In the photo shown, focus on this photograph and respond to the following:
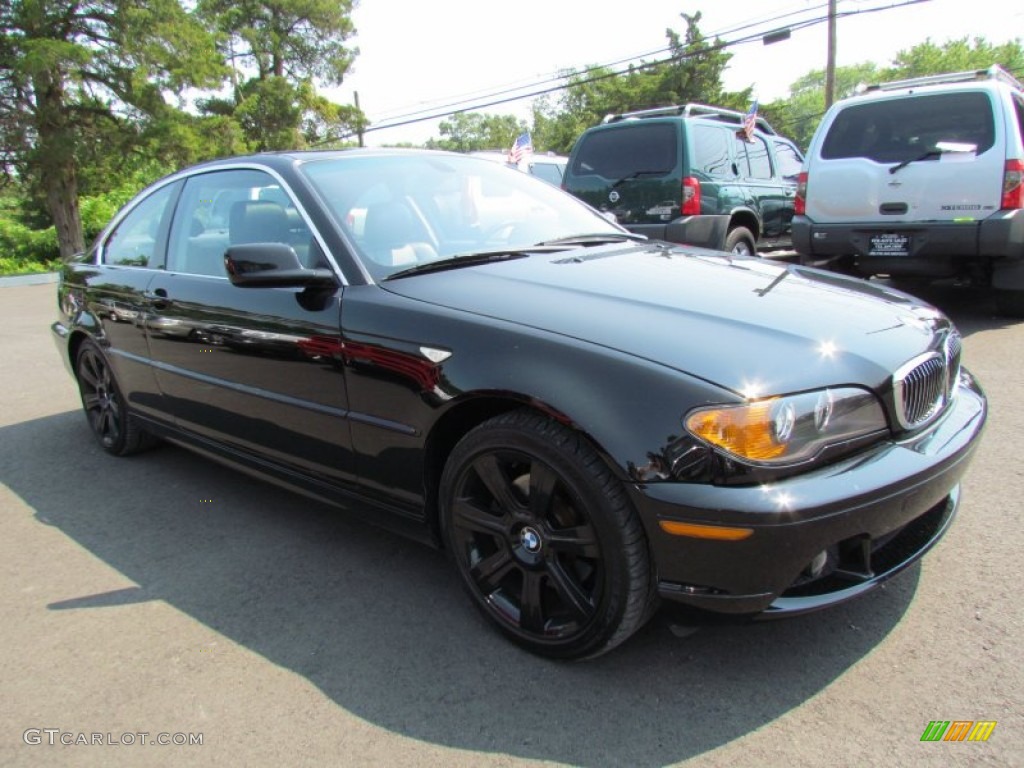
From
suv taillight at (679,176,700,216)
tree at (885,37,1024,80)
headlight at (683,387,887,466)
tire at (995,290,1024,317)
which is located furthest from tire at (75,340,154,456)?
tree at (885,37,1024,80)

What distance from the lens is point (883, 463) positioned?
6.84ft

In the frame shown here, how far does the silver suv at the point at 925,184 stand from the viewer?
607cm

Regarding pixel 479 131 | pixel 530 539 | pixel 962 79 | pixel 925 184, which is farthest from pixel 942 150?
pixel 479 131

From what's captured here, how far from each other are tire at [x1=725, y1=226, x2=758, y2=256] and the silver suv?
1052mm

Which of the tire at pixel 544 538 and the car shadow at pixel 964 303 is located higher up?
the tire at pixel 544 538

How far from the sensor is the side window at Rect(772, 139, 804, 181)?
1058 centimetres

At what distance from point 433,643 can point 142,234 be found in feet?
9.54

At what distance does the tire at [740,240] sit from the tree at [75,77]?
20478mm

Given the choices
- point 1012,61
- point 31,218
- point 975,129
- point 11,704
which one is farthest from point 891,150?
point 1012,61

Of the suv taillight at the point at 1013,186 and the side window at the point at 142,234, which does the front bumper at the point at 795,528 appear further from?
the suv taillight at the point at 1013,186

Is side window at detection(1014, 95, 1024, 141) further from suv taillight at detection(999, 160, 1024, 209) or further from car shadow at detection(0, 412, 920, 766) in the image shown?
car shadow at detection(0, 412, 920, 766)

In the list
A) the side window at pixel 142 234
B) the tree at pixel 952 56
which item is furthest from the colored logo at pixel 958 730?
the tree at pixel 952 56

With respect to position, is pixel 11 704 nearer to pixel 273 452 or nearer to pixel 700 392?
pixel 273 452

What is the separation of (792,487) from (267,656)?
175cm
